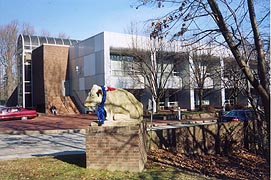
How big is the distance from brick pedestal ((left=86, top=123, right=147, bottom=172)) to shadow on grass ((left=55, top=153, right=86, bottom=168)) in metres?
0.58

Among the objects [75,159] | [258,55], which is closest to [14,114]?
[75,159]

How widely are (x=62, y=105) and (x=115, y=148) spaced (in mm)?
33907

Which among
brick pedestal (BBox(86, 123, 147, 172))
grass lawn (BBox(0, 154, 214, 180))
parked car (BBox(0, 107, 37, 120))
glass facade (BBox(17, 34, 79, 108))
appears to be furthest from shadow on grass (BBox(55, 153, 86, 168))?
glass facade (BBox(17, 34, 79, 108))

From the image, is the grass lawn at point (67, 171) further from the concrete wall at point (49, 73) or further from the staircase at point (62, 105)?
the concrete wall at point (49, 73)

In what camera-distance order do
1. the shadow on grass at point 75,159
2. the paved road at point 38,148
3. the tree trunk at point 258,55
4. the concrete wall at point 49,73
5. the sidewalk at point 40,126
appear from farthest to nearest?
the concrete wall at point 49,73 → the sidewalk at point 40,126 → the paved road at point 38,148 → the shadow on grass at point 75,159 → the tree trunk at point 258,55

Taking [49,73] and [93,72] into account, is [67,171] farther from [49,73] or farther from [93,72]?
[49,73]

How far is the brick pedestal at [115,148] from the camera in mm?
8250

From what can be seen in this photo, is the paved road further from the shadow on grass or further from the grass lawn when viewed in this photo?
the grass lawn

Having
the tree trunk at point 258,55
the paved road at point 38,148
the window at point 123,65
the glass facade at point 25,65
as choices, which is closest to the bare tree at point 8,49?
the glass facade at point 25,65

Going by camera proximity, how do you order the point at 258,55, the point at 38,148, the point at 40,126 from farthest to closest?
the point at 40,126 < the point at 38,148 < the point at 258,55

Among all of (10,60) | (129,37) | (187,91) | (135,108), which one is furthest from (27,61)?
(135,108)

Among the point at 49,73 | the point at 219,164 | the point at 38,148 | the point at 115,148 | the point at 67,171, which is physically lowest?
the point at 219,164

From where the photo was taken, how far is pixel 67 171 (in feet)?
26.5

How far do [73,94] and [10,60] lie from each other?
832 inches
